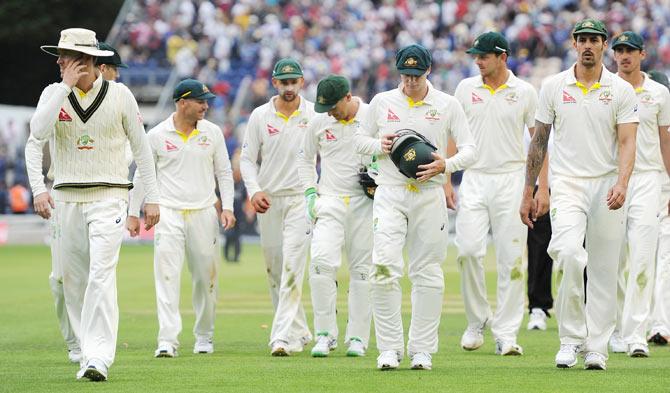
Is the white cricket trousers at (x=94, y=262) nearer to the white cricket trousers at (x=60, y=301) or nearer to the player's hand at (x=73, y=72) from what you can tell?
the white cricket trousers at (x=60, y=301)

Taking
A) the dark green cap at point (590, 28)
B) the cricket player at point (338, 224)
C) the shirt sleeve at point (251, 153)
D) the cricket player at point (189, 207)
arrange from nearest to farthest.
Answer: the dark green cap at point (590, 28), the cricket player at point (338, 224), the cricket player at point (189, 207), the shirt sleeve at point (251, 153)

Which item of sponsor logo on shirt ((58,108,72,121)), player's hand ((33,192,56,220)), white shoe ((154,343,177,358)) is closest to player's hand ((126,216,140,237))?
player's hand ((33,192,56,220))

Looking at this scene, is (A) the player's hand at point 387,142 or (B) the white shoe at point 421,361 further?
(B) the white shoe at point 421,361

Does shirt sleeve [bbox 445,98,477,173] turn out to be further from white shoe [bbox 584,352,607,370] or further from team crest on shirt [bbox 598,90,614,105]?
white shoe [bbox 584,352,607,370]

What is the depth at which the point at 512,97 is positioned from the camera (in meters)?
12.9

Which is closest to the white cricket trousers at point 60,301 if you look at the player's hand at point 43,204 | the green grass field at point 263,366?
the green grass field at point 263,366

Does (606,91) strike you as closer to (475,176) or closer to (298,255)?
(475,176)

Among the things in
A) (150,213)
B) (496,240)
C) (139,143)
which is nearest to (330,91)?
(496,240)

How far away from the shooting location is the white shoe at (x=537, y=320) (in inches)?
595

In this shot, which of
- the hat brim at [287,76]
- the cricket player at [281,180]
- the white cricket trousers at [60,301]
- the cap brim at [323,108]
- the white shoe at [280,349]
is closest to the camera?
the white cricket trousers at [60,301]

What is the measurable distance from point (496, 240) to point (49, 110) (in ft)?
14.7

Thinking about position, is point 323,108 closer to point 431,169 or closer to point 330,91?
point 330,91

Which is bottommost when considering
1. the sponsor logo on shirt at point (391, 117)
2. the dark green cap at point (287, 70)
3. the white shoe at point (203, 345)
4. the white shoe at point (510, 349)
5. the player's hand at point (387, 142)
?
the white shoe at point (203, 345)

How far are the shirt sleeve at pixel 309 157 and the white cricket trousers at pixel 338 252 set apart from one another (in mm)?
264
